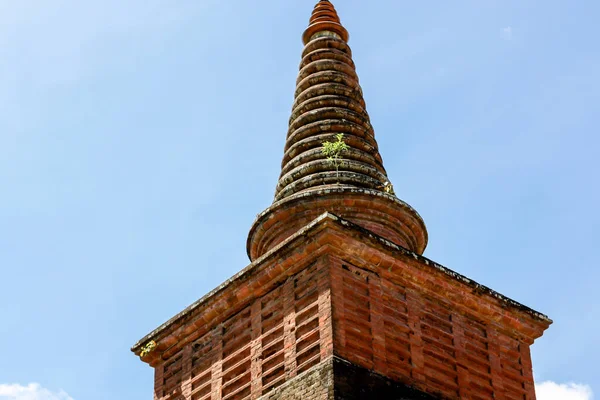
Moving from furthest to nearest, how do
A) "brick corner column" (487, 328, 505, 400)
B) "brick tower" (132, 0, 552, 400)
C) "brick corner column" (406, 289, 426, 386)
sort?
"brick corner column" (487, 328, 505, 400), "brick corner column" (406, 289, 426, 386), "brick tower" (132, 0, 552, 400)

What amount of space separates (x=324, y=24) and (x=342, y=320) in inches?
336

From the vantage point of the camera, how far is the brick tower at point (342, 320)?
53.7 ft

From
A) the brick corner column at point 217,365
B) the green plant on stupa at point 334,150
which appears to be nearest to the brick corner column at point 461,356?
the brick corner column at point 217,365

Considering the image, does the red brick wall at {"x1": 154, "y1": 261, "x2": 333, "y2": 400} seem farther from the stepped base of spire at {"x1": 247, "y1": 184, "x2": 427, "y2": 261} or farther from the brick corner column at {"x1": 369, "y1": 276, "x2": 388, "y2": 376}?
the stepped base of spire at {"x1": 247, "y1": 184, "x2": 427, "y2": 261}

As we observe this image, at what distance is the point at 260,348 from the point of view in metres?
17.2

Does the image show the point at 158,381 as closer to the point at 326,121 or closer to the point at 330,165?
the point at 330,165

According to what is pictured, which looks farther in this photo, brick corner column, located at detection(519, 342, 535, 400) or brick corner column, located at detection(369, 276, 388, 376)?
brick corner column, located at detection(519, 342, 535, 400)

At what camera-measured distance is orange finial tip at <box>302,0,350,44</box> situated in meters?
23.3

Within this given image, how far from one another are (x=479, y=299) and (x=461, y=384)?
1.44m

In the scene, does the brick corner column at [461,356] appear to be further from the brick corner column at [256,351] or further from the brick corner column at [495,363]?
the brick corner column at [256,351]

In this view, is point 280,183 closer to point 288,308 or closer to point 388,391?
point 288,308

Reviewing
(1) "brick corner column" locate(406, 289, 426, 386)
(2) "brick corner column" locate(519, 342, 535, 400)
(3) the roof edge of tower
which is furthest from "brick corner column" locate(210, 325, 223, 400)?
(2) "brick corner column" locate(519, 342, 535, 400)

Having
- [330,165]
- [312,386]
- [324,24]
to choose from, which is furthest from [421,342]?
[324,24]

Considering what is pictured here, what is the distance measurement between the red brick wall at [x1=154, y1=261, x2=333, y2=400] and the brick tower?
20 millimetres
